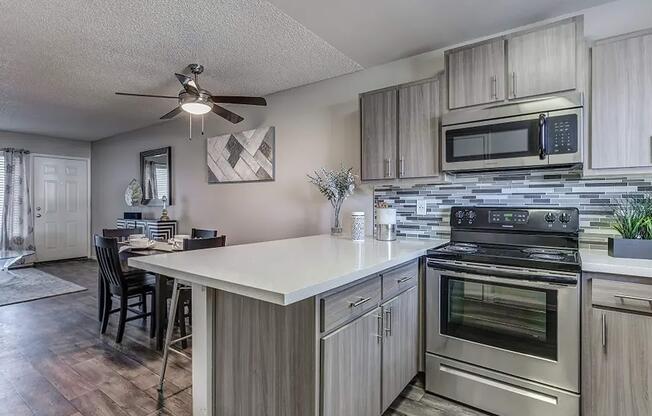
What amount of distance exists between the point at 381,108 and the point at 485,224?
1.15m

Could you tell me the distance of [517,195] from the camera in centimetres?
231

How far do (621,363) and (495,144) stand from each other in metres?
1.30

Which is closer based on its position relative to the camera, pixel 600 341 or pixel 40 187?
pixel 600 341

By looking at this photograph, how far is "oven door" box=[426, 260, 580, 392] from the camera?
1.68m

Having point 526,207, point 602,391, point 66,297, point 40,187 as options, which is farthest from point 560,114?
point 40,187

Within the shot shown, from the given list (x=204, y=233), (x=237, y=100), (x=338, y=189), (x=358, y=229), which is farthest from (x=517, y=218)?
(x=204, y=233)

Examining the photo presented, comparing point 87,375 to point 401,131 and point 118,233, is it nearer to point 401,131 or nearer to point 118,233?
point 118,233

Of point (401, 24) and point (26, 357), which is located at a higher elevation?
point (401, 24)

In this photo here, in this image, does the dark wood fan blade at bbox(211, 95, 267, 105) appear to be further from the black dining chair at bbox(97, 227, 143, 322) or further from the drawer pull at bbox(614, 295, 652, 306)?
the drawer pull at bbox(614, 295, 652, 306)

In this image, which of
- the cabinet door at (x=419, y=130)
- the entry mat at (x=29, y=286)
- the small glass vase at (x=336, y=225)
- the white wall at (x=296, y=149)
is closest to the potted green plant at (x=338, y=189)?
the small glass vase at (x=336, y=225)

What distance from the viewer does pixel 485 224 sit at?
2.35 meters

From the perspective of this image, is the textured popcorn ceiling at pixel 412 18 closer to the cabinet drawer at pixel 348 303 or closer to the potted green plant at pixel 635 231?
the potted green plant at pixel 635 231

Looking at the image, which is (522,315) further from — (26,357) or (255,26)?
(26,357)

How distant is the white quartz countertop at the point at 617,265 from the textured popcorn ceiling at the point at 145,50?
2270 mm
